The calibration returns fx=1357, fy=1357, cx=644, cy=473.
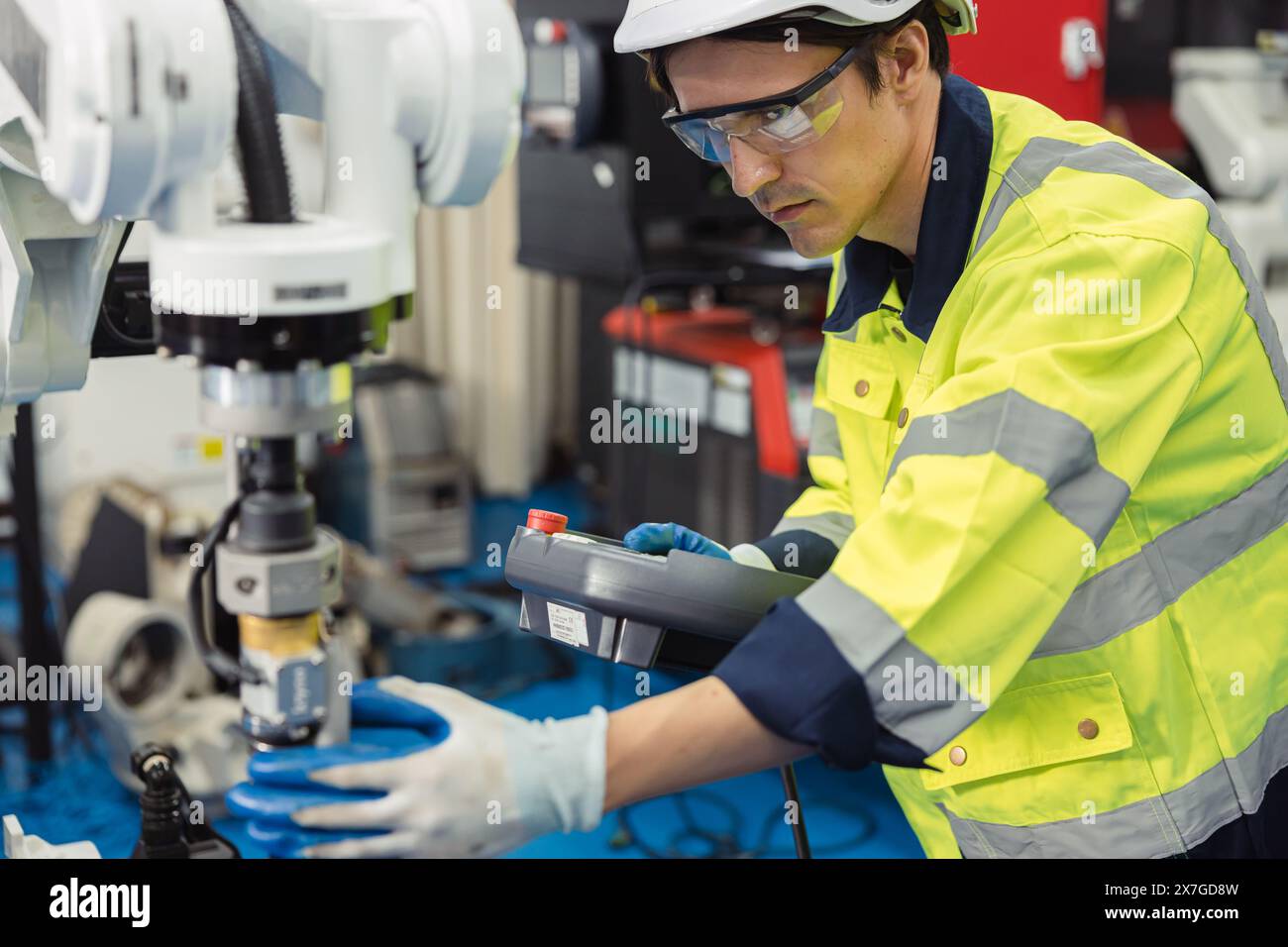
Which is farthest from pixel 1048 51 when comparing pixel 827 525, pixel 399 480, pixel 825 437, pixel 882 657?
pixel 399 480

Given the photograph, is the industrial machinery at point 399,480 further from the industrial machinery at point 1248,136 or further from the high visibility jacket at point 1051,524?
the high visibility jacket at point 1051,524

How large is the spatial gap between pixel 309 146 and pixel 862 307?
3.17 m

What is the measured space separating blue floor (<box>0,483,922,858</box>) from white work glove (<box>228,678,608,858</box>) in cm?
179

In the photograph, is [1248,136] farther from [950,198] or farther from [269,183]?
[269,183]

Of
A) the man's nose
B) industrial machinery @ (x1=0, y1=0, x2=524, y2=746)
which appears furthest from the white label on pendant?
the man's nose

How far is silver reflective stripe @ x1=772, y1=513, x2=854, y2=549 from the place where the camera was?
138cm

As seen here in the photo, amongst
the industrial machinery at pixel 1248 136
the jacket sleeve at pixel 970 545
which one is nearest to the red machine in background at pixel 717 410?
the industrial machinery at pixel 1248 136

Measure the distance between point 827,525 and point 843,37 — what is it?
20.5 inches

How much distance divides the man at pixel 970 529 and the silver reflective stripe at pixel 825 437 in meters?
0.10

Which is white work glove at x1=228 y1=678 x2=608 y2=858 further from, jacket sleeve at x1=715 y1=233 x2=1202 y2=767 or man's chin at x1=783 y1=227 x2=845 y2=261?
man's chin at x1=783 y1=227 x2=845 y2=261

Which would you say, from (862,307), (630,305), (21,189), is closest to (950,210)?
(862,307)

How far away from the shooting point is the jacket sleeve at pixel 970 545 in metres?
0.88

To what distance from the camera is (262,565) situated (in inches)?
31.2

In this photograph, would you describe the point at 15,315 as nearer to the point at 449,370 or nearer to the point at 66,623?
the point at 66,623
